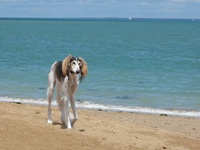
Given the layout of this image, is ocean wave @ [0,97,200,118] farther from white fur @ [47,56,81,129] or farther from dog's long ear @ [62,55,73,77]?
dog's long ear @ [62,55,73,77]

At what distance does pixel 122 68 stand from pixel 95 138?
2540cm

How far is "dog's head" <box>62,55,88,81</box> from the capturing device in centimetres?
1144

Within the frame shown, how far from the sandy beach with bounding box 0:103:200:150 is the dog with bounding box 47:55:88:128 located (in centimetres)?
29

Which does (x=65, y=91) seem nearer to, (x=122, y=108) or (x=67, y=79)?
(x=67, y=79)

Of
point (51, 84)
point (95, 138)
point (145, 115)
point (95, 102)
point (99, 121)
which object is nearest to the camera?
point (95, 138)

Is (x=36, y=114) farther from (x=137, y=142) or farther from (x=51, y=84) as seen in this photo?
(x=137, y=142)

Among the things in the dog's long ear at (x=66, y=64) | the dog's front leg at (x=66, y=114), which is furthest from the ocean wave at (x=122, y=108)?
the dog's long ear at (x=66, y=64)

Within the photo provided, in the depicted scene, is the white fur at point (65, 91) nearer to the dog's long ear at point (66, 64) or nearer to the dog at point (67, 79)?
the dog at point (67, 79)

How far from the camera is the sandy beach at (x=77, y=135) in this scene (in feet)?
34.8

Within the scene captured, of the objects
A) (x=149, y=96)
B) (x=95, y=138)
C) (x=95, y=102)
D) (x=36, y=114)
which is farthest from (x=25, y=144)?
(x=149, y=96)

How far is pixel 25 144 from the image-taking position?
10.4 meters

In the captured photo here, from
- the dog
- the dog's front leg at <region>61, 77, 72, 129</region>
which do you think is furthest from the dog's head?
the dog's front leg at <region>61, 77, 72, 129</region>

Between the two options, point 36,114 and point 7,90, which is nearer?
point 36,114

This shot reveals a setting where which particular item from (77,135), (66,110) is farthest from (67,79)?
(77,135)
